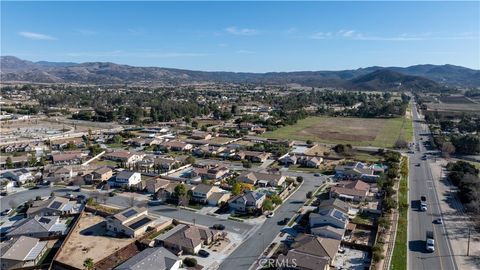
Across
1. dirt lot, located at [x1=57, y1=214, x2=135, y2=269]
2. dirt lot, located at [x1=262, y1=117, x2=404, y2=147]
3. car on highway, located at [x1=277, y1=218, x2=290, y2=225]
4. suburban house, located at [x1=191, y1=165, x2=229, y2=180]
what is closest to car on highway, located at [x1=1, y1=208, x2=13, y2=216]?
dirt lot, located at [x1=57, y1=214, x2=135, y2=269]

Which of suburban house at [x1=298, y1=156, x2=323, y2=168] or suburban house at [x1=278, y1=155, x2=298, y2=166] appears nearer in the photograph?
suburban house at [x1=298, y1=156, x2=323, y2=168]

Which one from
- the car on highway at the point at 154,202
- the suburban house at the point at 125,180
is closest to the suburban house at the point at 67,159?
the suburban house at the point at 125,180

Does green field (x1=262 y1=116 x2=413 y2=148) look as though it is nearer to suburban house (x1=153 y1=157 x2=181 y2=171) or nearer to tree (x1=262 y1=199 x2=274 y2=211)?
suburban house (x1=153 y1=157 x2=181 y2=171)

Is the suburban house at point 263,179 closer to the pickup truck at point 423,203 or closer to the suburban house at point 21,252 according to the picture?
the pickup truck at point 423,203

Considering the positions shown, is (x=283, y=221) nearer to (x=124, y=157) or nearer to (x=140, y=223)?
(x=140, y=223)

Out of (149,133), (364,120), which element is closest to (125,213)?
(149,133)

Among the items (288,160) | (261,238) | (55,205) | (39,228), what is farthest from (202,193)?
(288,160)

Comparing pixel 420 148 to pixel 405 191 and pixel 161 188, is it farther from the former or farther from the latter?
pixel 161 188
